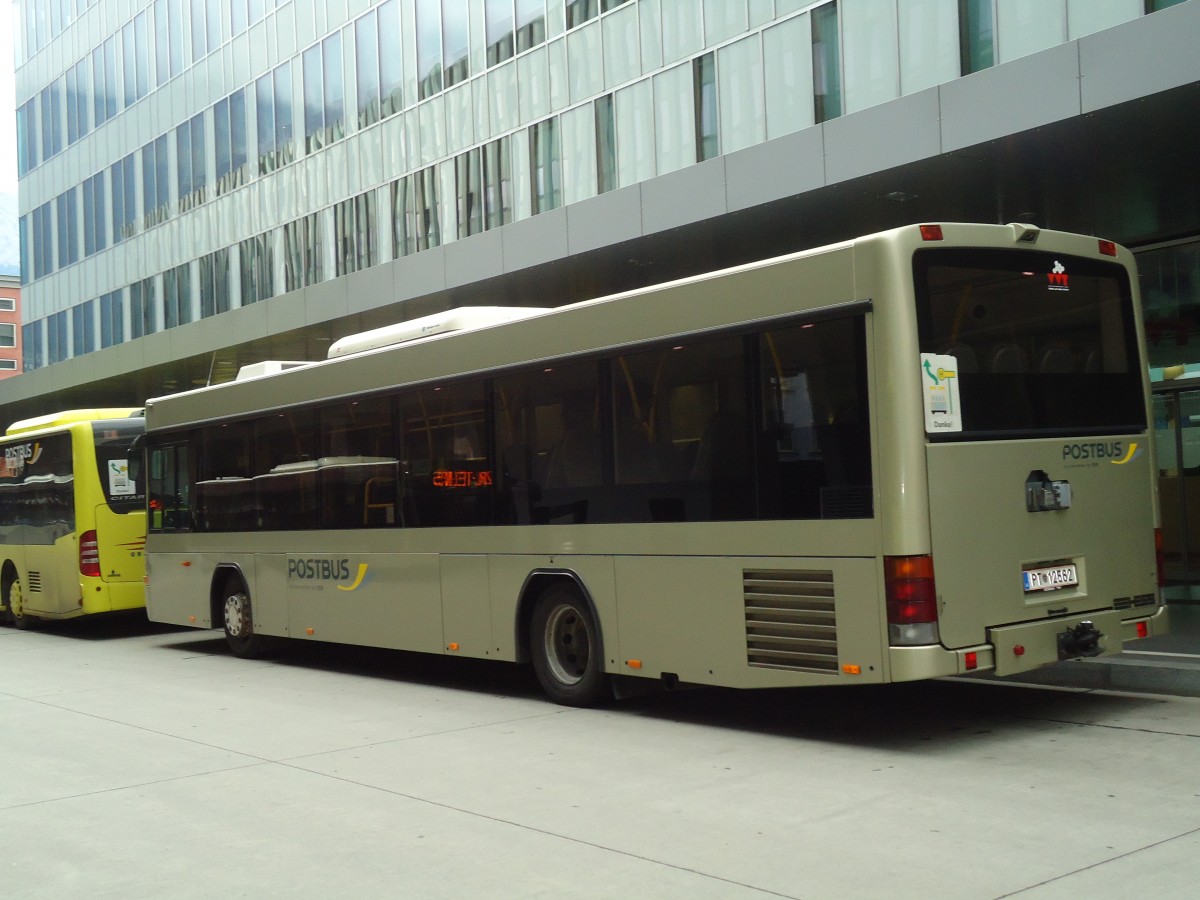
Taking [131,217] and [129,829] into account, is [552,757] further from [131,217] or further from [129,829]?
[131,217]

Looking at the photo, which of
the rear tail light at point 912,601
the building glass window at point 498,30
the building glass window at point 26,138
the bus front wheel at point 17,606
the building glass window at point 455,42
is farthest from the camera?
the building glass window at point 26,138

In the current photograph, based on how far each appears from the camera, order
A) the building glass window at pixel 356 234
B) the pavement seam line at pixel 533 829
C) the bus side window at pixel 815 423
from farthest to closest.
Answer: the building glass window at pixel 356 234 → the bus side window at pixel 815 423 → the pavement seam line at pixel 533 829

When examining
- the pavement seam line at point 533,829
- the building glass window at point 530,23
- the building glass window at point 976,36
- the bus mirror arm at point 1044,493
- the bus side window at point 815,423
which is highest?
the building glass window at point 530,23

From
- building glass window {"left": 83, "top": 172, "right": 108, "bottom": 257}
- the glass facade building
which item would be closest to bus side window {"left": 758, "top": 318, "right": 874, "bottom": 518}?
the glass facade building

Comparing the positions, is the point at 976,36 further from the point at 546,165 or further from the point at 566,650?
the point at 546,165

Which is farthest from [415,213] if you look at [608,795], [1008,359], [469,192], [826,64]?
[608,795]

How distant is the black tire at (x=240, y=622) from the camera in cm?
1509

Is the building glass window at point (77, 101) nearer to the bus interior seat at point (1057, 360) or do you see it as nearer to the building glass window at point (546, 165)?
the building glass window at point (546, 165)

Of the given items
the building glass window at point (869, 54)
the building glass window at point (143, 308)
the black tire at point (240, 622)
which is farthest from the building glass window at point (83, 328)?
the building glass window at point (869, 54)

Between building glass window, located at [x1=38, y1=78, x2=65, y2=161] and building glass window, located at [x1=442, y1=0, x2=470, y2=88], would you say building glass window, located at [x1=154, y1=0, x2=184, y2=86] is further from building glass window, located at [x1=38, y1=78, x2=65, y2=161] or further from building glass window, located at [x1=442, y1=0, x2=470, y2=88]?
building glass window, located at [x1=442, y1=0, x2=470, y2=88]

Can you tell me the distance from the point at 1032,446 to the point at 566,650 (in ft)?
13.4

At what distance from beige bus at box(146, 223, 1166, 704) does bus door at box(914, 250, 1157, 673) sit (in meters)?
0.02

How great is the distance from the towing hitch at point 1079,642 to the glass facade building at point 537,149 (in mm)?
5175

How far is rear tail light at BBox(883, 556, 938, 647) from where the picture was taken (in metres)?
7.77
